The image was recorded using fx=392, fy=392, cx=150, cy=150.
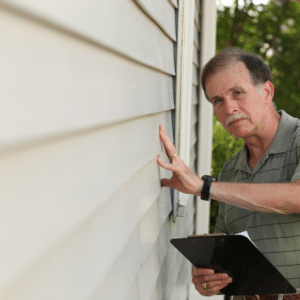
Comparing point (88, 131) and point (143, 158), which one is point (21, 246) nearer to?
point (88, 131)

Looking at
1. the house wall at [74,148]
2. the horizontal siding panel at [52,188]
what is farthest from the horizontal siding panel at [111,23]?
the horizontal siding panel at [52,188]

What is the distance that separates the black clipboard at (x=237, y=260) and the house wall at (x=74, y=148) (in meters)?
0.37

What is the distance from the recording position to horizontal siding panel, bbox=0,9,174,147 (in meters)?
0.50

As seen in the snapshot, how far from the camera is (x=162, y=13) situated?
66.1 inches

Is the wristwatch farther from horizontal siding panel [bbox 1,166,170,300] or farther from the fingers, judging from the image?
horizontal siding panel [bbox 1,166,170,300]

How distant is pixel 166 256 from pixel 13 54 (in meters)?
1.74

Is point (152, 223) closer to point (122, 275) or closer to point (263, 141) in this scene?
point (122, 275)

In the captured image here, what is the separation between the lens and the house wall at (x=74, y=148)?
518 mm

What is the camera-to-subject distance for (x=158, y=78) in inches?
64.6

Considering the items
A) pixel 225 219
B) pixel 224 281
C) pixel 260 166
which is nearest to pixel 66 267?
pixel 224 281

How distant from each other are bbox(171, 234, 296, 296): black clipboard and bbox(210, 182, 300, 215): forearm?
0.22 metres

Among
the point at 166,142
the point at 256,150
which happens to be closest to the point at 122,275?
the point at 166,142

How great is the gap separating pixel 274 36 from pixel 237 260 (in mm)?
9765

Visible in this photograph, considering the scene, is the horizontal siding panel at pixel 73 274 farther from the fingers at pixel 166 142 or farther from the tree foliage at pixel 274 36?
the tree foliage at pixel 274 36
